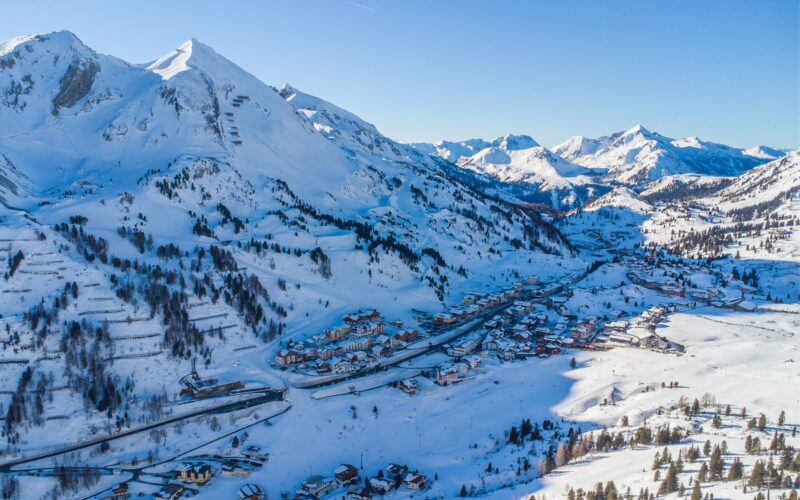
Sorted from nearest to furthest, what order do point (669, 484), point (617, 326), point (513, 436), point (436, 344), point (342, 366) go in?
point (669, 484)
point (513, 436)
point (342, 366)
point (436, 344)
point (617, 326)

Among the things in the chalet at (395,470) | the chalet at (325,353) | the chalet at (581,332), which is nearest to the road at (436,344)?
the chalet at (325,353)

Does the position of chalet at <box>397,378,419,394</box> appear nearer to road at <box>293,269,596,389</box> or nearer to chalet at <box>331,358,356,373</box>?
road at <box>293,269,596,389</box>

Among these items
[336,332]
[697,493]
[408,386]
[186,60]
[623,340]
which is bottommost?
[408,386]

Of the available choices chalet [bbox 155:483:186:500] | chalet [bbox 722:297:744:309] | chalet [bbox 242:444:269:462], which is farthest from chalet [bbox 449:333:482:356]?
chalet [bbox 722:297:744:309]

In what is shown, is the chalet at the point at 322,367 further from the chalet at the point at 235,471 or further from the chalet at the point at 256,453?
the chalet at the point at 235,471

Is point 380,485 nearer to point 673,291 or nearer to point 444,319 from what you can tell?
point 444,319

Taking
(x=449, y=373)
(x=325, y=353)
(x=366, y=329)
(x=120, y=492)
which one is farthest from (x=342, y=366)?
(x=120, y=492)
